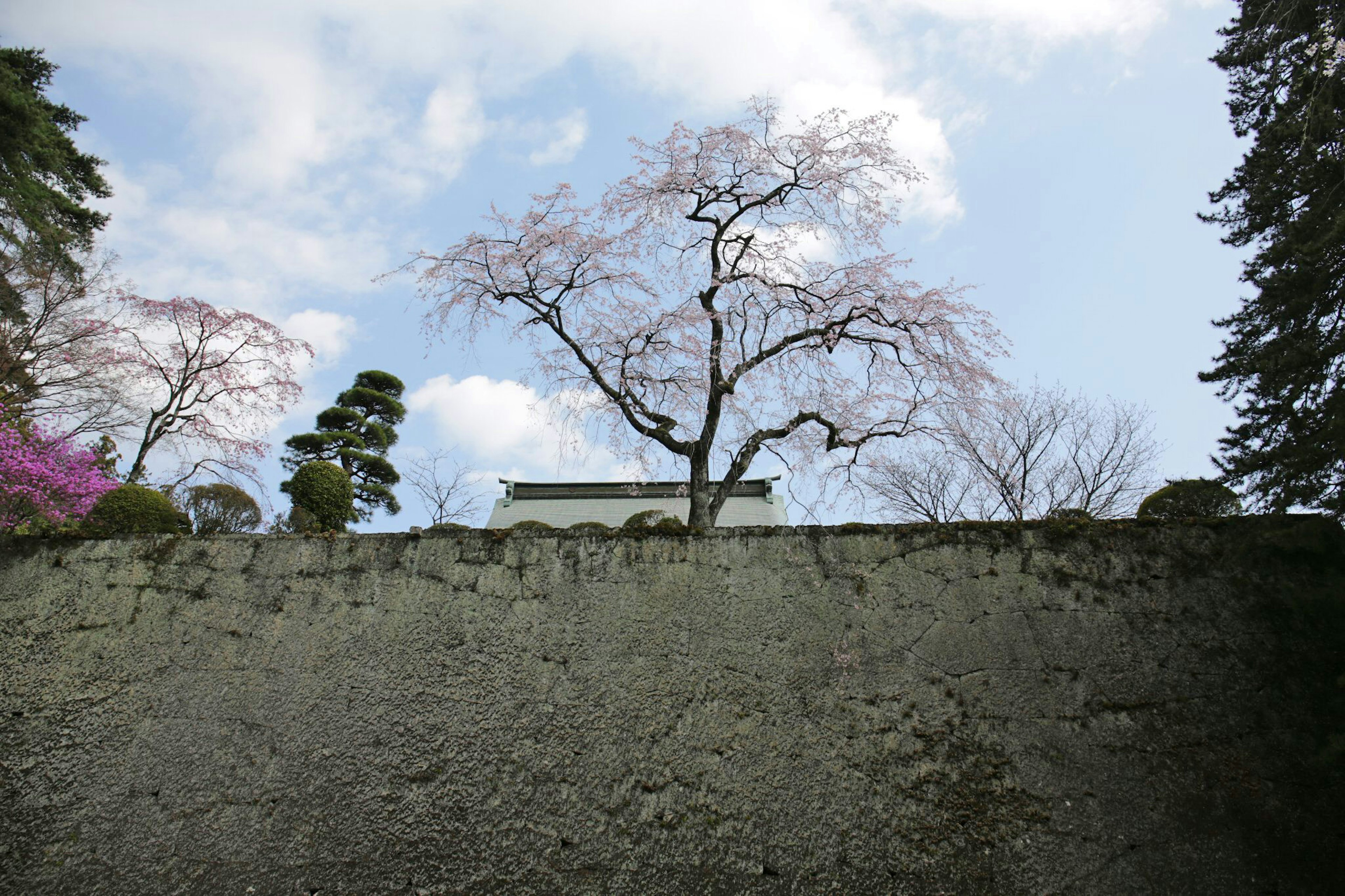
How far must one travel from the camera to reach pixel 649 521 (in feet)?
23.6

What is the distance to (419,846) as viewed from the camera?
2498 millimetres

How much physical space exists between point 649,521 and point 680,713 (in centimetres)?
458

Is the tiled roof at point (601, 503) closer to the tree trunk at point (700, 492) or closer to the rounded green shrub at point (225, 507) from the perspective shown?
the rounded green shrub at point (225, 507)

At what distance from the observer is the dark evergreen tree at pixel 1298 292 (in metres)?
2.81

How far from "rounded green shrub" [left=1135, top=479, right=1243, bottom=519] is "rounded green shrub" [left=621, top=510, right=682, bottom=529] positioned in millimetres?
2295

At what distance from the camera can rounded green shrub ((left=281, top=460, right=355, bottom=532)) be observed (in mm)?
5402

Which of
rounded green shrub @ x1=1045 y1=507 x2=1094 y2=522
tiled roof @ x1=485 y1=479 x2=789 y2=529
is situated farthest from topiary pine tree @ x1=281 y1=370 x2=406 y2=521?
rounded green shrub @ x1=1045 y1=507 x2=1094 y2=522

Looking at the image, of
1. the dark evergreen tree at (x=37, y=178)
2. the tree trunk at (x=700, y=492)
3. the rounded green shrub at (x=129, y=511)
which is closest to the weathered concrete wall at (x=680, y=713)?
the rounded green shrub at (x=129, y=511)

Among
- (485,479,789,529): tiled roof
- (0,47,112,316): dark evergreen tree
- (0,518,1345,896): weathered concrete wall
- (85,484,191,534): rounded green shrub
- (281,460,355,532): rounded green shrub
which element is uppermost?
(0,47,112,316): dark evergreen tree

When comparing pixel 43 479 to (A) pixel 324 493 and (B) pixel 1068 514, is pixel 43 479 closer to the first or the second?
(A) pixel 324 493

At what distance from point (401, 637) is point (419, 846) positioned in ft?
2.64

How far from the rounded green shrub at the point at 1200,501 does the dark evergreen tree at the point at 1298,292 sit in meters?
0.15

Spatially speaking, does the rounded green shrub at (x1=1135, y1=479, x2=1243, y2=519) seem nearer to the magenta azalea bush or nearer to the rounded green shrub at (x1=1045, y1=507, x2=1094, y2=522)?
the rounded green shrub at (x1=1045, y1=507, x2=1094, y2=522)

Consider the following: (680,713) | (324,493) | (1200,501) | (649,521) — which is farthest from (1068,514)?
(324,493)
